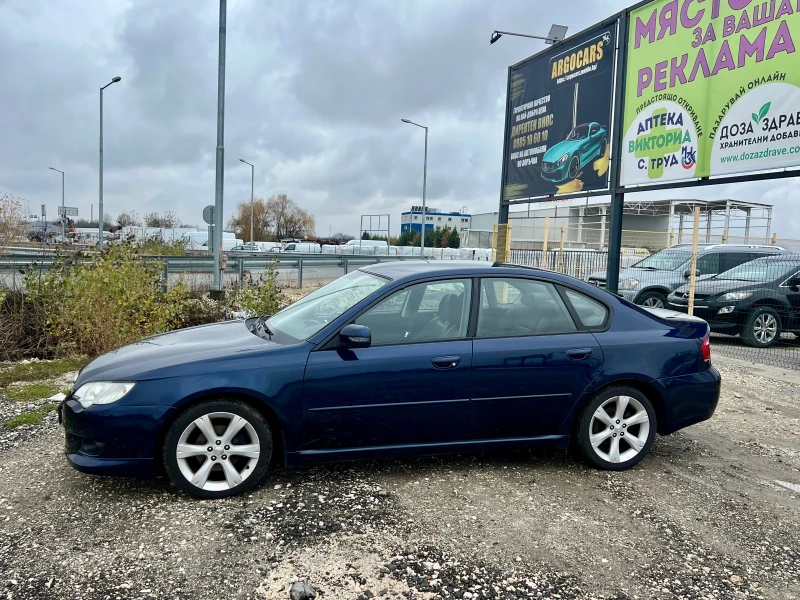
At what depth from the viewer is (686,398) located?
4414 mm

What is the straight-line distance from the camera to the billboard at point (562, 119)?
1104 centimetres

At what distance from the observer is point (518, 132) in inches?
520

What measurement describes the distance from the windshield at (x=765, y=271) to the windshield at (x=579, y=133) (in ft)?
11.5

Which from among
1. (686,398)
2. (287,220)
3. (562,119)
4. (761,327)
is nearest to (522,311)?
(686,398)

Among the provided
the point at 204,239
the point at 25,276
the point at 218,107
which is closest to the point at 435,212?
the point at 204,239

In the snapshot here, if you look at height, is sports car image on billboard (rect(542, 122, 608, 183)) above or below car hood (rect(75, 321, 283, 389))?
above

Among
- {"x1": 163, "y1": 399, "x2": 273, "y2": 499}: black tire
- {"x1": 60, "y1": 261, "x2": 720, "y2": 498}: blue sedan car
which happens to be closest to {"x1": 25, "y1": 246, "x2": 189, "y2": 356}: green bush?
{"x1": 60, "y1": 261, "x2": 720, "y2": 498}: blue sedan car

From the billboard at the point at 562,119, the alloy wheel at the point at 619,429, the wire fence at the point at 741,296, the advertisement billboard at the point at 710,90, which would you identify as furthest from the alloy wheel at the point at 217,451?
the billboard at the point at 562,119

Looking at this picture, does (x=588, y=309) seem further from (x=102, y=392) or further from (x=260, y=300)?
(x=260, y=300)

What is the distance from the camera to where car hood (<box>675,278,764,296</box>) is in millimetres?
10141

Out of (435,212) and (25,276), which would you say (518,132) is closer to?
(25,276)

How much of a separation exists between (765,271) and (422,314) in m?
8.44

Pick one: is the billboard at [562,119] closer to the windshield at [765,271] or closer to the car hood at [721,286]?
the car hood at [721,286]

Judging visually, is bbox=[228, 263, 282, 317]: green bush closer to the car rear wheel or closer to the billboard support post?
the billboard support post
